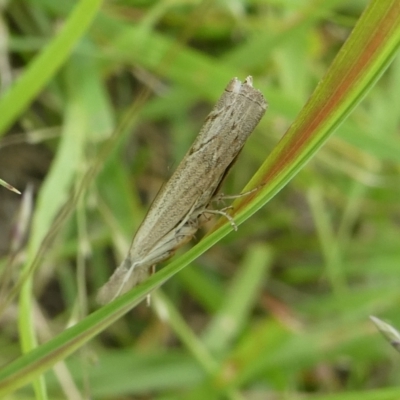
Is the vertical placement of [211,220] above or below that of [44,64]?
below

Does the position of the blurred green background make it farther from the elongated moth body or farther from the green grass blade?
the elongated moth body

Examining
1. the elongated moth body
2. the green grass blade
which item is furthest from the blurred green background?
the elongated moth body

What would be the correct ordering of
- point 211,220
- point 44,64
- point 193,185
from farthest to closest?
point 211,220
point 44,64
point 193,185

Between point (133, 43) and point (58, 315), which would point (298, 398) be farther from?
point (133, 43)

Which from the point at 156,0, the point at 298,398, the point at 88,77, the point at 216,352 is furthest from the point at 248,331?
the point at 156,0

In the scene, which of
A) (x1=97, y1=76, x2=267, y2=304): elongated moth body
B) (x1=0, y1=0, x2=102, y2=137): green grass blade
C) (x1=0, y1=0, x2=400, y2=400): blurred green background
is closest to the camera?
(x1=97, y1=76, x2=267, y2=304): elongated moth body

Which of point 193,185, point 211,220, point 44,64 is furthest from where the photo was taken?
point 211,220
